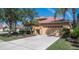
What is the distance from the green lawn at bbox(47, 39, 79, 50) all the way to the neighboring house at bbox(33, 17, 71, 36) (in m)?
0.34

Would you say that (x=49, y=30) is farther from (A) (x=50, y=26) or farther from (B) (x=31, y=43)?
(B) (x=31, y=43)

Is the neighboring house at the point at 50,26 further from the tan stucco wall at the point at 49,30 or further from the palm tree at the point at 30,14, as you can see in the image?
the palm tree at the point at 30,14

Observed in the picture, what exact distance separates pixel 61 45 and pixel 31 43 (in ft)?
4.06

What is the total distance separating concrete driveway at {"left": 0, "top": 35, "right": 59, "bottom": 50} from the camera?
729 cm

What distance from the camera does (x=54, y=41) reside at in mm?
7512

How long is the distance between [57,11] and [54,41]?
4.12 ft

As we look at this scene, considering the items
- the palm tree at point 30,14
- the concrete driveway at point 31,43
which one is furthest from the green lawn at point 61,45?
the palm tree at point 30,14

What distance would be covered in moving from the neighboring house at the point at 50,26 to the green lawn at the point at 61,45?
1.11ft

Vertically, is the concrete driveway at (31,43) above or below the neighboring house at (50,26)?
below

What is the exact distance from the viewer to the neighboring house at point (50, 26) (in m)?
7.42

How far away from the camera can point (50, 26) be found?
25.1 feet
